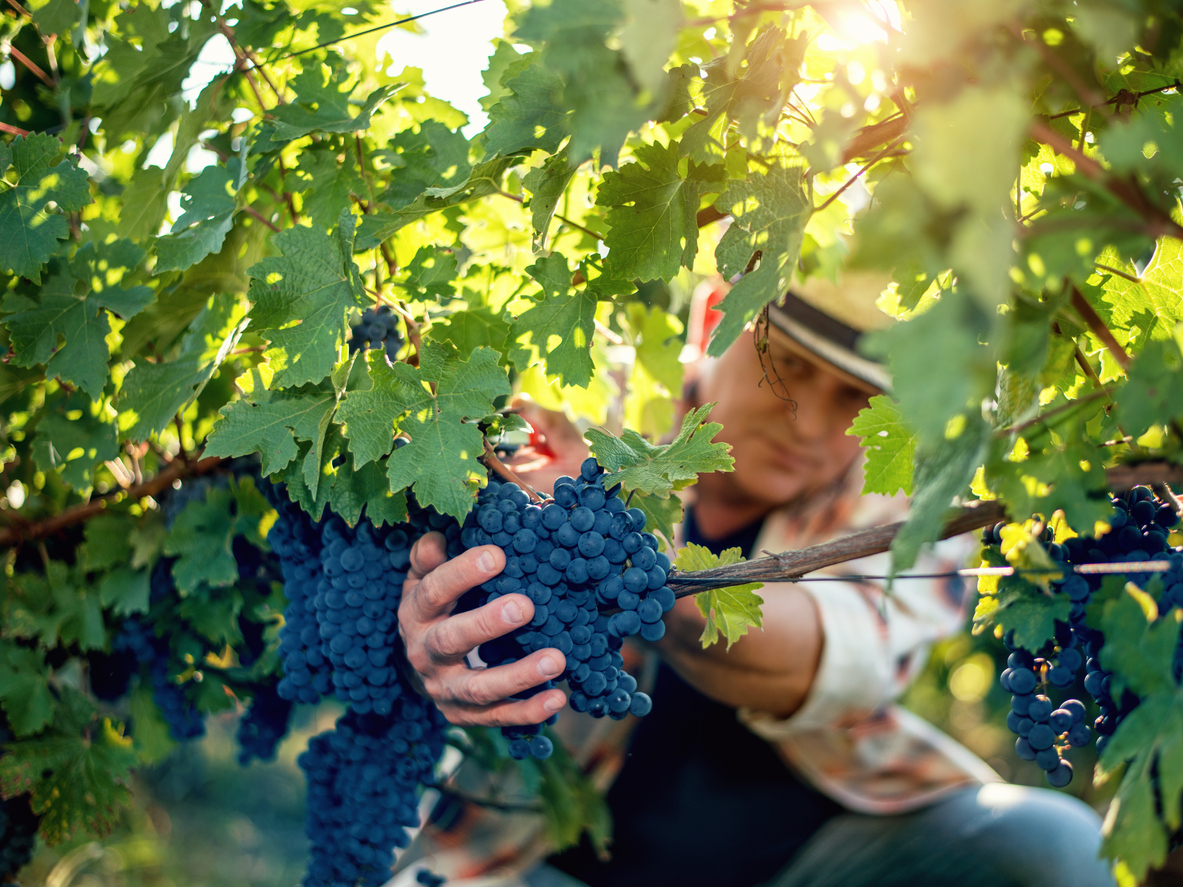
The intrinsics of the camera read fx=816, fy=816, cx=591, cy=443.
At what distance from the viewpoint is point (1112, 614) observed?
62cm

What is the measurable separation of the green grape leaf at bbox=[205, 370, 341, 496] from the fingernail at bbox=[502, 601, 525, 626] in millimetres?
230

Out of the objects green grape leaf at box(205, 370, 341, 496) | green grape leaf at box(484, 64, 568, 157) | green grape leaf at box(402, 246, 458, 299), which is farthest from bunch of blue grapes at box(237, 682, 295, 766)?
green grape leaf at box(484, 64, 568, 157)

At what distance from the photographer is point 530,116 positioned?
2.51 ft

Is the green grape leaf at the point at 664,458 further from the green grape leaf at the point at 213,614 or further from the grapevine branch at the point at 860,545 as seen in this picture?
the green grape leaf at the point at 213,614

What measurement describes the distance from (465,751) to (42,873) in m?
3.18

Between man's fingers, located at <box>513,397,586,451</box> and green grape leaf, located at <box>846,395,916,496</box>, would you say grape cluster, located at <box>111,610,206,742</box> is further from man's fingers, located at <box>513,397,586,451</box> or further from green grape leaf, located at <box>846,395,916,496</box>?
green grape leaf, located at <box>846,395,916,496</box>

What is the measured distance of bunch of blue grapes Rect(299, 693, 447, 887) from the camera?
1131 millimetres

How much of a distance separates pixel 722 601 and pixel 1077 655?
1.15 feet

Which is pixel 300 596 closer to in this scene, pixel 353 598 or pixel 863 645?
pixel 353 598

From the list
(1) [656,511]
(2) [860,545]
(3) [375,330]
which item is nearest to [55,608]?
(3) [375,330]

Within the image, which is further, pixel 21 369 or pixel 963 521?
pixel 21 369

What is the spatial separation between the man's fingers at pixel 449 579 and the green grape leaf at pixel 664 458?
5.4 inches

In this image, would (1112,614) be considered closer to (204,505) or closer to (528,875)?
(204,505)

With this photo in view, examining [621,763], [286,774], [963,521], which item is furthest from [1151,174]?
[286,774]
